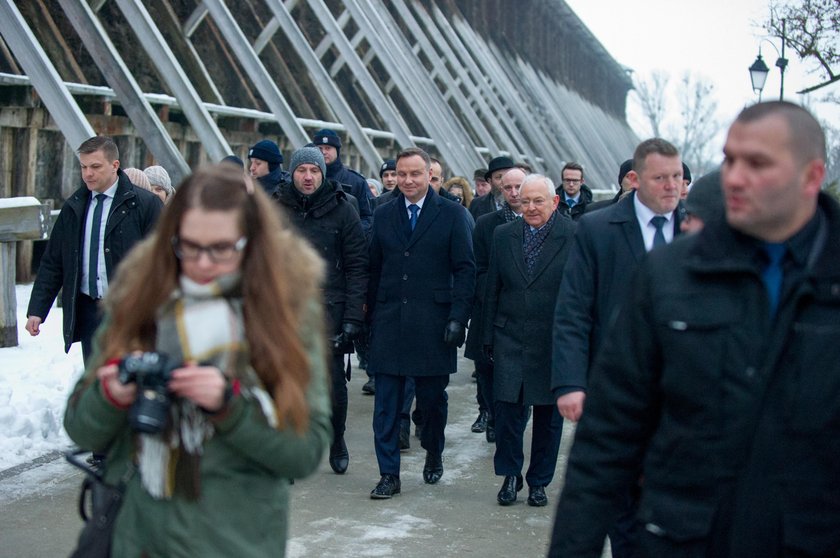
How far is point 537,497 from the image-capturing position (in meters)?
7.15

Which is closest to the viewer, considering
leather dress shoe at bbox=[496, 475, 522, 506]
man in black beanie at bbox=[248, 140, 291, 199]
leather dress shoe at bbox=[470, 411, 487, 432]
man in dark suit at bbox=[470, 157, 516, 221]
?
leather dress shoe at bbox=[496, 475, 522, 506]

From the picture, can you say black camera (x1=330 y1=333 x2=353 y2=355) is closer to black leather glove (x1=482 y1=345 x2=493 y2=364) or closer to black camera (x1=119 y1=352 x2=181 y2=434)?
black leather glove (x1=482 y1=345 x2=493 y2=364)

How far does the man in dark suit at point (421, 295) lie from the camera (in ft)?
24.9

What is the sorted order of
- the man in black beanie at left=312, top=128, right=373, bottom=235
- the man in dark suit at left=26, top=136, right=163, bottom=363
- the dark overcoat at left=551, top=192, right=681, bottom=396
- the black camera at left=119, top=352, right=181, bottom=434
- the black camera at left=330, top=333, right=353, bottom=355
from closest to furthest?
the black camera at left=119, top=352, right=181, bottom=434 < the dark overcoat at left=551, top=192, right=681, bottom=396 < the man in dark suit at left=26, top=136, right=163, bottom=363 < the black camera at left=330, top=333, right=353, bottom=355 < the man in black beanie at left=312, top=128, right=373, bottom=235

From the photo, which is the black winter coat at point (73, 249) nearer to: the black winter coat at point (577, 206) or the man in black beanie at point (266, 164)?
the man in black beanie at point (266, 164)

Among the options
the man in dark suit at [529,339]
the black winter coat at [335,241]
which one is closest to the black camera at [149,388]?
the man in dark suit at [529,339]

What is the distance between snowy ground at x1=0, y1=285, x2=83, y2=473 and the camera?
7.59 m

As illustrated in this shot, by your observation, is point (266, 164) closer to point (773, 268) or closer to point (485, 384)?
point (485, 384)

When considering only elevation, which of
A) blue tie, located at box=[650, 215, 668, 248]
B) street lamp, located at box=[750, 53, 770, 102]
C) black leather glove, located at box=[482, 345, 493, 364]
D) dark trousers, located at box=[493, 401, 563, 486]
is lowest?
dark trousers, located at box=[493, 401, 563, 486]

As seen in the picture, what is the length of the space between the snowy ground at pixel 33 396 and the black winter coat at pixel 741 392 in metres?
5.20

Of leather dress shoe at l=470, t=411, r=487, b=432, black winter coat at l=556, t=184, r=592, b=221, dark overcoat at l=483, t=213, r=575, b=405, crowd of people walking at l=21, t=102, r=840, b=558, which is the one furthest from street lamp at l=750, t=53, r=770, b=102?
crowd of people walking at l=21, t=102, r=840, b=558

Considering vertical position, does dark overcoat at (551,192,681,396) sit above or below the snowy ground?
above

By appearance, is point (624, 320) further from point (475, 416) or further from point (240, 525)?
point (475, 416)

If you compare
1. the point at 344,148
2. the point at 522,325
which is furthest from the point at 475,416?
the point at 344,148
